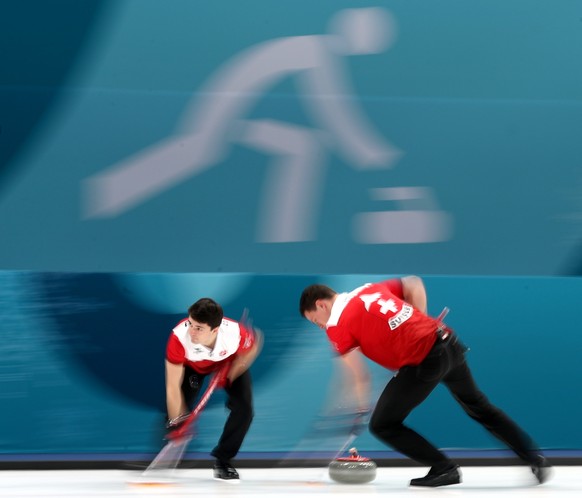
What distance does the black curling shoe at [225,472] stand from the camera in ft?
16.4

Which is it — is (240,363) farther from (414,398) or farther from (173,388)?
(414,398)

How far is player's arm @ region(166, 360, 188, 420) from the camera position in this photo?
4906 millimetres

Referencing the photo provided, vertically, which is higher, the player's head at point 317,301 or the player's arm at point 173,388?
the player's head at point 317,301

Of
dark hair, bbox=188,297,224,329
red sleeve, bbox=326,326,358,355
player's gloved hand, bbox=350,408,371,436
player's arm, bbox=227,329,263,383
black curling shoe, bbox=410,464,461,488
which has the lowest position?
black curling shoe, bbox=410,464,461,488

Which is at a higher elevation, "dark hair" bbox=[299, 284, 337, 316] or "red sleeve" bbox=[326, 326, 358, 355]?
"dark hair" bbox=[299, 284, 337, 316]

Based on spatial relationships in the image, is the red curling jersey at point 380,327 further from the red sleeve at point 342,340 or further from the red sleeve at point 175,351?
the red sleeve at point 175,351

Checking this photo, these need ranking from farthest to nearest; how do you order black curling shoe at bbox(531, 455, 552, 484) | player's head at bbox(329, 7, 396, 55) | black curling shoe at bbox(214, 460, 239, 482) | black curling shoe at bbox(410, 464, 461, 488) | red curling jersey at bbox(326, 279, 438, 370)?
player's head at bbox(329, 7, 396, 55), black curling shoe at bbox(214, 460, 239, 482), black curling shoe at bbox(531, 455, 552, 484), black curling shoe at bbox(410, 464, 461, 488), red curling jersey at bbox(326, 279, 438, 370)

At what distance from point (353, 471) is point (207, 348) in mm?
969

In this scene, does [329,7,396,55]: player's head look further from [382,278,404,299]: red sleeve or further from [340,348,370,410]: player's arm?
[340,348,370,410]: player's arm

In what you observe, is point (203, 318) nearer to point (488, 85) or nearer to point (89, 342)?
point (89, 342)

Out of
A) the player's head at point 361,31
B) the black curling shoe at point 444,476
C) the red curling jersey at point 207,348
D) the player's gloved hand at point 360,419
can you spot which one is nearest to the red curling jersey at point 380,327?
the player's gloved hand at point 360,419

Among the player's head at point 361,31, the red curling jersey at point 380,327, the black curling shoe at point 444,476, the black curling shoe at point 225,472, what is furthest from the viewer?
the player's head at point 361,31

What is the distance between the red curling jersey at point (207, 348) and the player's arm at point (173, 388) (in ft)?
0.11

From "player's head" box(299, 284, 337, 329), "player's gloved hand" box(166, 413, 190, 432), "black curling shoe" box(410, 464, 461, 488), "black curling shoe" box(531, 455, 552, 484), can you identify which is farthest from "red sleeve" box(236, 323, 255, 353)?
"black curling shoe" box(531, 455, 552, 484)
